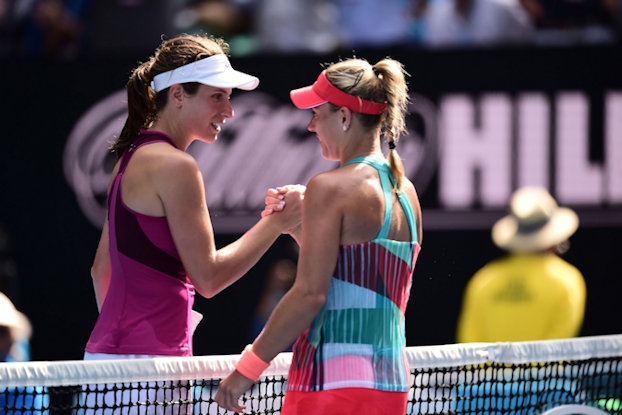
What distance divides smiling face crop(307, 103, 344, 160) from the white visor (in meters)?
0.30

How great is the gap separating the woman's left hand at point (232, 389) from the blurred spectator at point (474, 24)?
5157 mm

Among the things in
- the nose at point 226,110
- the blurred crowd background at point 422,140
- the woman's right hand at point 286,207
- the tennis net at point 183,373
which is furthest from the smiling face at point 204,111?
the blurred crowd background at point 422,140

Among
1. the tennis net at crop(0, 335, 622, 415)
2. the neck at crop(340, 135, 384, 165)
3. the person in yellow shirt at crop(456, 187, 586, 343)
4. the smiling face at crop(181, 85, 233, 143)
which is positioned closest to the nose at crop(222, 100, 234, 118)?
the smiling face at crop(181, 85, 233, 143)

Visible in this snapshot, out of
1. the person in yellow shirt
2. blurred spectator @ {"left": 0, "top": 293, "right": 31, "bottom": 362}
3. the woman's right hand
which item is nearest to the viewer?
the woman's right hand

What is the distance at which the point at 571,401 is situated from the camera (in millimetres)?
3232

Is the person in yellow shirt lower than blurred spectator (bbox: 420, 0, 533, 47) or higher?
lower

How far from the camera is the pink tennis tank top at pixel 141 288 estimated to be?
8.43ft

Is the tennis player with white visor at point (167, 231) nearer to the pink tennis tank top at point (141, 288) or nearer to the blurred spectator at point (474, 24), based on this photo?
the pink tennis tank top at point (141, 288)

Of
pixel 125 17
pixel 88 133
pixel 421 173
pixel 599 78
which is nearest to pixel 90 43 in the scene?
pixel 125 17

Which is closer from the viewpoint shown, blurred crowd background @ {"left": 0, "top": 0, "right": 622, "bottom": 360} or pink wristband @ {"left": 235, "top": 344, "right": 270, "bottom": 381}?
pink wristband @ {"left": 235, "top": 344, "right": 270, "bottom": 381}

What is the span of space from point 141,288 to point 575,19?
5672mm

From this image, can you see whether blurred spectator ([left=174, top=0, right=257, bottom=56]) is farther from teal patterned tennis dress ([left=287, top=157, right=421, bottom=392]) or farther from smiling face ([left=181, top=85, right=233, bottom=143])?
teal patterned tennis dress ([left=287, top=157, right=421, bottom=392])

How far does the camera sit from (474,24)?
7301 millimetres

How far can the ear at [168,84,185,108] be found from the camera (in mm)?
2744
